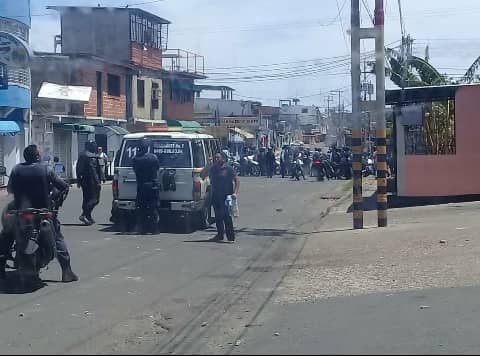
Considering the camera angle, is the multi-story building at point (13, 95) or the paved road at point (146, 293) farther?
the multi-story building at point (13, 95)

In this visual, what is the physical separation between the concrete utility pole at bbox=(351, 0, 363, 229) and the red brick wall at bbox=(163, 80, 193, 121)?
28074 mm

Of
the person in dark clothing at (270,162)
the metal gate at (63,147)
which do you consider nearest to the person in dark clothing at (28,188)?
the metal gate at (63,147)

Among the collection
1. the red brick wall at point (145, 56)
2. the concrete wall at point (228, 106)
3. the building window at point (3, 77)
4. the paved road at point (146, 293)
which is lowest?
the paved road at point (146, 293)

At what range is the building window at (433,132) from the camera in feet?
78.6

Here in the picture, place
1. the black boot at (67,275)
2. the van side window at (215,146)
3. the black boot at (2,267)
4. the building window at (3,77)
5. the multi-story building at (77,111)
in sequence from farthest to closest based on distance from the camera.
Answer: the multi-story building at (77,111) < the building window at (3,77) < the van side window at (215,146) < the black boot at (67,275) < the black boot at (2,267)

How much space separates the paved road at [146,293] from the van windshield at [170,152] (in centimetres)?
148

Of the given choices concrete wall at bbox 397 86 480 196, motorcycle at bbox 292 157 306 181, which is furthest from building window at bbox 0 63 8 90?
motorcycle at bbox 292 157 306 181

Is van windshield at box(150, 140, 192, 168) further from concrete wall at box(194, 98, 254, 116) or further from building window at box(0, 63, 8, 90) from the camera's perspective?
concrete wall at box(194, 98, 254, 116)

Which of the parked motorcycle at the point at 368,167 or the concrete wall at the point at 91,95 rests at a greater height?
the concrete wall at the point at 91,95

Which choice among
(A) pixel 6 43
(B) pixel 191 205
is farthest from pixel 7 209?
→ (A) pixel 6 43

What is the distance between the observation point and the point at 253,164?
1886 inches

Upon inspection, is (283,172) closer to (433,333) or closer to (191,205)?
(191,205)

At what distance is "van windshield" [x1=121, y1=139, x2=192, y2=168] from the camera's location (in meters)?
17.2

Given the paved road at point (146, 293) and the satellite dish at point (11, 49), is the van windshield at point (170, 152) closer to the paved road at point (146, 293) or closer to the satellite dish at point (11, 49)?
the paved road at point (146, 293)
